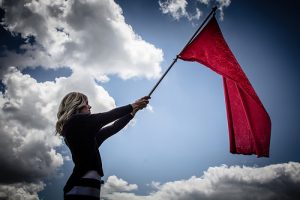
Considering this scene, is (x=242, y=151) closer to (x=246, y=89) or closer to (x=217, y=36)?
(x=246, y=89)

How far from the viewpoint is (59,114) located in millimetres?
4766

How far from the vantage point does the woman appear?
387cm

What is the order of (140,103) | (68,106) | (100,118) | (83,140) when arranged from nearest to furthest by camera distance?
(83,140)
(100,118)
(68,106)
(140,103)

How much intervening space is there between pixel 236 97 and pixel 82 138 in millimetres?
4511

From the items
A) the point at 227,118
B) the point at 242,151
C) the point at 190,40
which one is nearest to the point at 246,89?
the point at 227,118

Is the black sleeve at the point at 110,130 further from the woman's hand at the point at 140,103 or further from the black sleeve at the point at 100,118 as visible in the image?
the black sleeve at the point at 100,118

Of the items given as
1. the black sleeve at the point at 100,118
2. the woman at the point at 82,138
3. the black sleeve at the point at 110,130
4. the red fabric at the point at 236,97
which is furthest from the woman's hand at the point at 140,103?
the red fabric at the point at 236,97

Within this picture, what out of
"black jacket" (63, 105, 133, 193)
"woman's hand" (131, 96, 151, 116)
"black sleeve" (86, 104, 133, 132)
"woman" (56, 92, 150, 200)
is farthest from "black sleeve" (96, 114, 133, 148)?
"black sleeve" (86, 104, 133, 132)

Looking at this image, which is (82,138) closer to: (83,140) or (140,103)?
(83,140)

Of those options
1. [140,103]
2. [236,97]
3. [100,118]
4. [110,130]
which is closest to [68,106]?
[100,118]

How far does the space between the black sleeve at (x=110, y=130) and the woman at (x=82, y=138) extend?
2.78ft

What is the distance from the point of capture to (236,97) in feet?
23.4

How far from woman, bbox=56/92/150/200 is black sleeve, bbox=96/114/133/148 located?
0.85 m

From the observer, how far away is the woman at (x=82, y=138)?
3.87 meters
